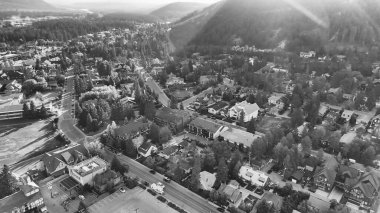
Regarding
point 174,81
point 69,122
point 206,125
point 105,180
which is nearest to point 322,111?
point 206,125

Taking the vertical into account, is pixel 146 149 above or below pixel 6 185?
below

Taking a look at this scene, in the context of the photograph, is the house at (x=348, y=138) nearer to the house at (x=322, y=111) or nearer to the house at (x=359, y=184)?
the house at (x=359, y=184)

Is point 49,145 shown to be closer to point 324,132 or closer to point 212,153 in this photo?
point 212,153

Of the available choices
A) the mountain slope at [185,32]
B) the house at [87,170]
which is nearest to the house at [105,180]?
the house at [87,170]

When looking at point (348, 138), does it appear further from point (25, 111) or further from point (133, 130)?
point (25, 111)

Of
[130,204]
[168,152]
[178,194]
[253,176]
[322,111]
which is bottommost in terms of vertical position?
[130,204]

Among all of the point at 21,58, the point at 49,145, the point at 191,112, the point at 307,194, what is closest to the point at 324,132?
the point at 307,194

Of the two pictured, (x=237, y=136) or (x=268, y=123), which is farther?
(x=268, y=123)

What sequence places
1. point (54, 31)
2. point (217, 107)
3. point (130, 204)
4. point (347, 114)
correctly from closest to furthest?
point (130, 204) → point (347, 114) → point (217, 107) → point (54, 31)
